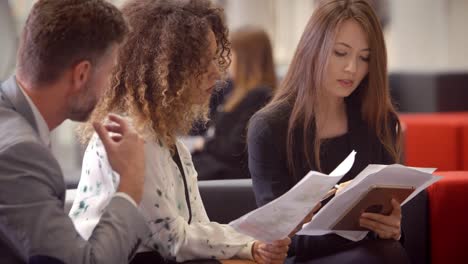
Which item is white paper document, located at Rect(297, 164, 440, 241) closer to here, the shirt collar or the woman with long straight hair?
the shirt collar

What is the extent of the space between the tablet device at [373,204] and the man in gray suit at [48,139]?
666 mm

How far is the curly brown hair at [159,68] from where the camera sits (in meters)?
2.06

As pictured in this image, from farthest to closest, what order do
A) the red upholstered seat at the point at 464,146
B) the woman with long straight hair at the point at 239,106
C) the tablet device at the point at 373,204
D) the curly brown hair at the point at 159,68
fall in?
the red upholstered seat at the point at 464,146
the woman with long straight hair at the point at 239,106
the tablet device at the point at 373,204
the curly brown hair at the point at 159,68

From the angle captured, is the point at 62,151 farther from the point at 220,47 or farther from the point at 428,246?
the point at 220,47

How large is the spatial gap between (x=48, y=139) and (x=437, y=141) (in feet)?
10.9

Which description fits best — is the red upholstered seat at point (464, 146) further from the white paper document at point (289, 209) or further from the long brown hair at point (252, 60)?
the white paper document at point (289, 209)

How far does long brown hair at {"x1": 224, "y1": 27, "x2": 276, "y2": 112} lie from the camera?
4383 millimetres

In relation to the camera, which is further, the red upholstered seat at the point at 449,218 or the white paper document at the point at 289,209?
the red upholstered seat at the point at 449,218

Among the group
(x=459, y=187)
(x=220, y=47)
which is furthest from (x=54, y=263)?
(x=459, y=187)

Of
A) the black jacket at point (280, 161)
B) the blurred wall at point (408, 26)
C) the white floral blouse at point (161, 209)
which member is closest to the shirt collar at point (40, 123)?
the white floral blouse at point (161, 209)

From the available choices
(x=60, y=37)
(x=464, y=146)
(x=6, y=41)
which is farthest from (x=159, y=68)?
(x=6, y=41)

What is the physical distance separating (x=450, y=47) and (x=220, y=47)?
14.3 ft

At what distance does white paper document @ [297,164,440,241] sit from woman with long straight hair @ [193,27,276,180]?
152cm

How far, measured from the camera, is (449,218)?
283 centimetres
